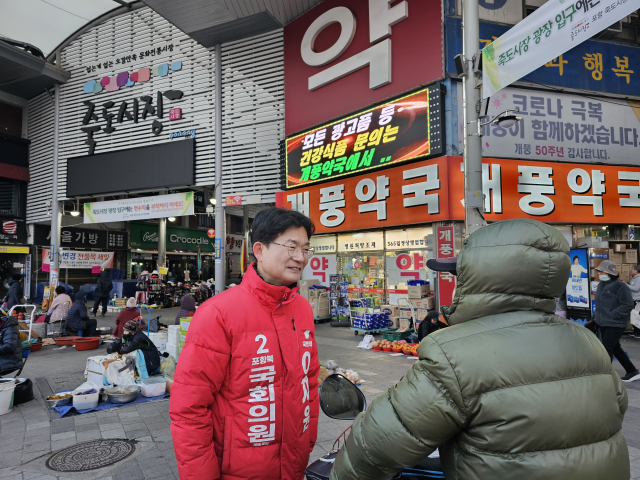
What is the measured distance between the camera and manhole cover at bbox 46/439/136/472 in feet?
12.9

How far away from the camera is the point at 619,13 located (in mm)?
4105

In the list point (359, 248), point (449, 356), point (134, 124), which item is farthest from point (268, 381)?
point (134, 124)

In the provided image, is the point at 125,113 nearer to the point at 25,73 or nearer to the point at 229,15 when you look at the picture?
the point at 25,73

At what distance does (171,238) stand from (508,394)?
26.7 meters

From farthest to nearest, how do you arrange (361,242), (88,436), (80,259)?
(80,259) → (361,242) → (88,436)

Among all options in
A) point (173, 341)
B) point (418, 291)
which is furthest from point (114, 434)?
point (418, 291)

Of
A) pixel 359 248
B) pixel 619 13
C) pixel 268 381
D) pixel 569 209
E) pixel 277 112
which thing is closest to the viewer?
pixel 268 381

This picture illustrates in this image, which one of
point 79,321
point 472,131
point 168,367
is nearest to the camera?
point 472,131

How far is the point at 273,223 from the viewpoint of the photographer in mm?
2031

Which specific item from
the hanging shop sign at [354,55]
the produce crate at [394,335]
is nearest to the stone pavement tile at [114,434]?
the produce crate at [394,335]

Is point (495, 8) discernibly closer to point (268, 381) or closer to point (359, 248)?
point (359, 248)

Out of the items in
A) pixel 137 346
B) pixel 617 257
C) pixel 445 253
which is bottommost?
pixel 137 346

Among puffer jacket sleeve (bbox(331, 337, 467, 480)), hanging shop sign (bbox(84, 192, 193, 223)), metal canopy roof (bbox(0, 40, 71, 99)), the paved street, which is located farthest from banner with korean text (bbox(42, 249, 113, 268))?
puffer jacket sleeve (bbox(331, 337, 467, 480))

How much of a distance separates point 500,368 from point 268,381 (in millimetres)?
Result: 1100
